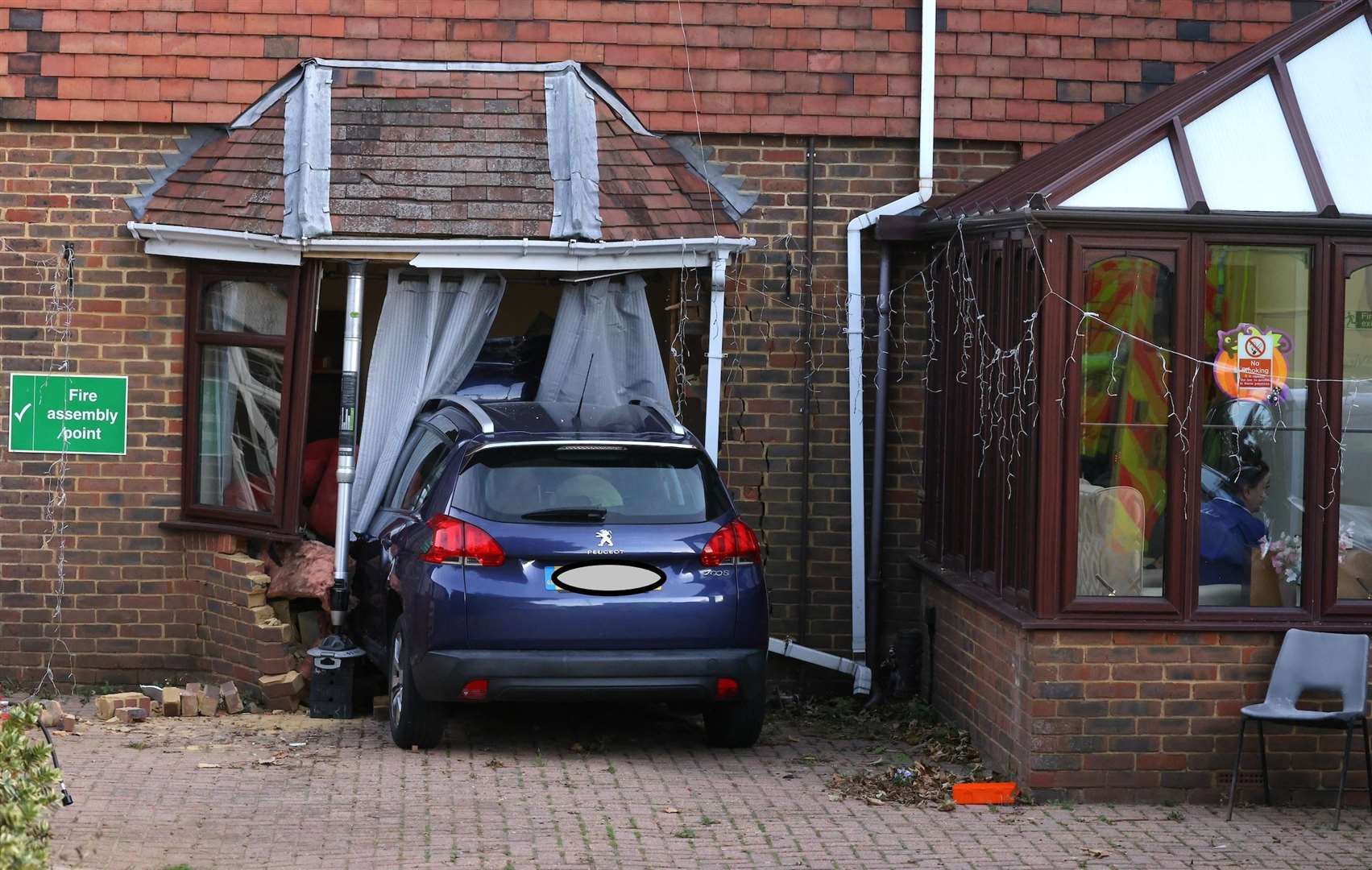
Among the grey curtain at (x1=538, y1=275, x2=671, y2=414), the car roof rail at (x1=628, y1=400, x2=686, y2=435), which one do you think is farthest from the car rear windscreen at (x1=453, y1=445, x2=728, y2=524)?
the grey curtain at (x1=538, y1=275, x2=671, y2=414)

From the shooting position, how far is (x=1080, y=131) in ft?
34.4

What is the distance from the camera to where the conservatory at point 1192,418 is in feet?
25.2

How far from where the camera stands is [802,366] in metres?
10.5

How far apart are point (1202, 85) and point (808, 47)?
112 inches

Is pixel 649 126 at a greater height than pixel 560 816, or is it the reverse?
pixel 649 126

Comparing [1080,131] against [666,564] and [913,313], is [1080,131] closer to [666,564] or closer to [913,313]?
[913,313]

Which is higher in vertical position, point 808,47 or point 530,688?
point 808,47

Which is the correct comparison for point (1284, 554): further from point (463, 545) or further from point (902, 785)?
point (463, 545)

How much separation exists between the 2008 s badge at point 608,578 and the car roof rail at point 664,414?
0.86 m

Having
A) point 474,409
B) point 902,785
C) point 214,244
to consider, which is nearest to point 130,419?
point 214,244

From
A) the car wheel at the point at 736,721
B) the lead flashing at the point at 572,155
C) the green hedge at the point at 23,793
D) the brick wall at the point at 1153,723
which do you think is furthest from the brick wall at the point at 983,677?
the green hedge at the point at 23,793

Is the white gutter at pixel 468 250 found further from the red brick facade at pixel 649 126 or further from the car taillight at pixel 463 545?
the car taillight at pixel 463 545

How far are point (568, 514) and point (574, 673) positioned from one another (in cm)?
75

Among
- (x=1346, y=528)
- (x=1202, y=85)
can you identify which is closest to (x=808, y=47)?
(x=1202, y=85)
